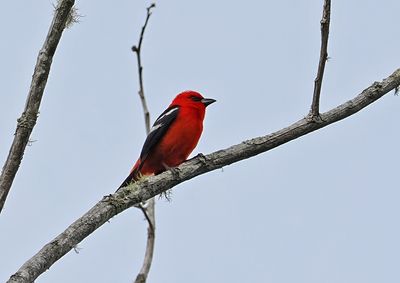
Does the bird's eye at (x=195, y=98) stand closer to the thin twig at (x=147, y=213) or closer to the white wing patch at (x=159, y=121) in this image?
the white wing patch at (x=159, y=121)

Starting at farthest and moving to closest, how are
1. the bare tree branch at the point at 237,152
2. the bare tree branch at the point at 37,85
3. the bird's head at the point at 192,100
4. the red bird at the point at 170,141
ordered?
the bird's head at the point at 192,100
the red bird at the point at 170,141
the bare tree branch at the point at 237,152
the bare tree branch at the point at 37,85

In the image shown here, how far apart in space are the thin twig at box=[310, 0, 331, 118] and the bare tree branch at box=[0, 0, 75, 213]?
163 cm

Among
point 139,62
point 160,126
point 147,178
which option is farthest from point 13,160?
point 160,126

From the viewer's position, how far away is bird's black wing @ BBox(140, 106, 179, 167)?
7719mm

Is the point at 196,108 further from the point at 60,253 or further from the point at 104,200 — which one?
the point at 60,253

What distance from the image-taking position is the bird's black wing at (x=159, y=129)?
772 centimetres

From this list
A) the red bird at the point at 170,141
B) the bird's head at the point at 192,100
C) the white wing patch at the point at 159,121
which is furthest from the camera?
the bird's head at the point at 192,100

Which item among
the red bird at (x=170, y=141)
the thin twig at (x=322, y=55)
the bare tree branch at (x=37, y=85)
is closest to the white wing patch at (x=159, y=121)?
the red bird at (x=170, y=141)

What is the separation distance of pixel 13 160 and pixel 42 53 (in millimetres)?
641

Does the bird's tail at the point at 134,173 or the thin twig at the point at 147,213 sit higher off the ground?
the bird's tail at the point at 134,173

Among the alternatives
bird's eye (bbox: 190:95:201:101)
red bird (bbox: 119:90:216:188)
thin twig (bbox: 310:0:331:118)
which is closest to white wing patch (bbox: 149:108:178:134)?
red bird (bbox: 119:90:216:188)

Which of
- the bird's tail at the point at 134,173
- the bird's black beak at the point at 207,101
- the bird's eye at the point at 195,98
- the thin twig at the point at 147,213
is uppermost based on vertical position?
the bird's eye at the point at 195,98

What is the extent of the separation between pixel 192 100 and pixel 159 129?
31.9 inches

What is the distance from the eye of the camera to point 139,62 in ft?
17.2
